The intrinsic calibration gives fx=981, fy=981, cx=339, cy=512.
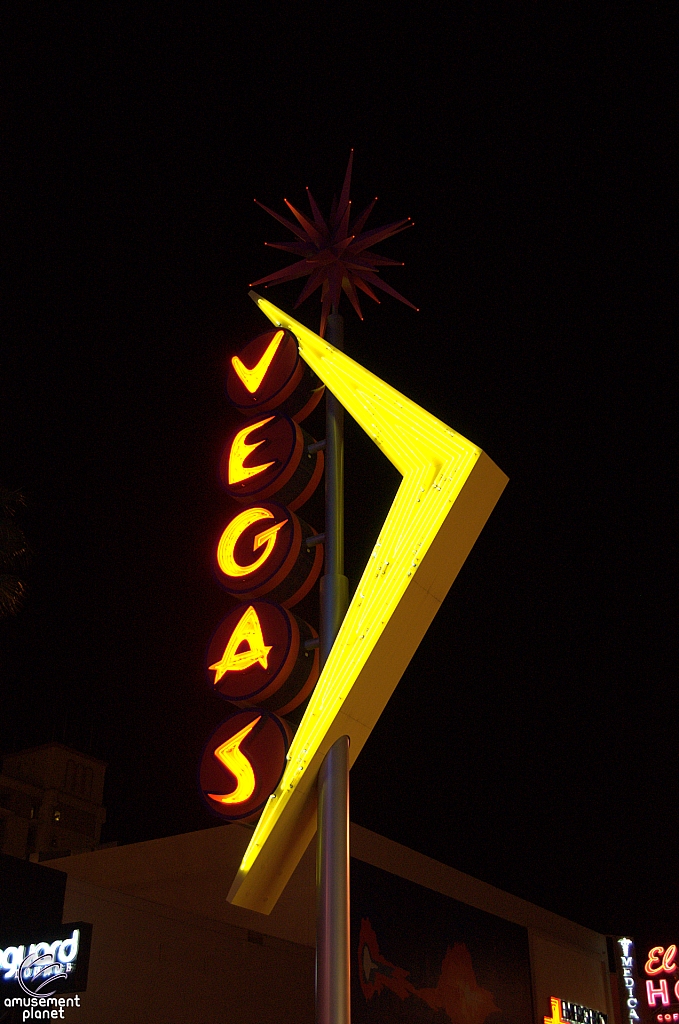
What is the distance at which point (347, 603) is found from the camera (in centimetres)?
815

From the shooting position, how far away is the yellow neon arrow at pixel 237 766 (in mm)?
7684

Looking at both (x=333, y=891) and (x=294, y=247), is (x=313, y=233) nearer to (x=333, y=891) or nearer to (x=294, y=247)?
(x=294, y=247)

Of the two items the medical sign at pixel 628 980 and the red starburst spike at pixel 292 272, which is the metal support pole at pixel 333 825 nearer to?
the red starburst spike at pixel 292 272

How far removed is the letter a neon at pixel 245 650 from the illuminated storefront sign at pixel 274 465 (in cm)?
128

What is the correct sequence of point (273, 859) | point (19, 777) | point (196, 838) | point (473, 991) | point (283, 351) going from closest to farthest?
point (273, 859), point (283, 351), point (196, 838), point (473, 991), point (19, 777)

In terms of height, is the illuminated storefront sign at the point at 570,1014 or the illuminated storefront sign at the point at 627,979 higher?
the illuminated storefront sign at the point at 627,979

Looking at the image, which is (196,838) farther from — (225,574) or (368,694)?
(368,694)

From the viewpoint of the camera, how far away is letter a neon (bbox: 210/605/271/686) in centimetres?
825

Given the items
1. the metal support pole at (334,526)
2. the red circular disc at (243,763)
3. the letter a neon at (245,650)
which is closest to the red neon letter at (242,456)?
the metal support pole at (334,526)

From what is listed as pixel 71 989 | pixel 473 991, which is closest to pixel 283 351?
pixel 71 989

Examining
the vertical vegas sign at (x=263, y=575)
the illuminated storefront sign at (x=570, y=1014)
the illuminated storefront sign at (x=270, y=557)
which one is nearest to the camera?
the vertical vegas sign at (x=263, y=575)

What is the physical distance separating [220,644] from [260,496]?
1528 mm

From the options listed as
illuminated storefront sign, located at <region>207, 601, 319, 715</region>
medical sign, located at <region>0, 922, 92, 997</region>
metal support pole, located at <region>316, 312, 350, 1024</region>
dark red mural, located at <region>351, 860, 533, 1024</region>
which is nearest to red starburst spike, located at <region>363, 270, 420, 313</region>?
metal support pole, located at <region>316, 312, 350, 1024</region>

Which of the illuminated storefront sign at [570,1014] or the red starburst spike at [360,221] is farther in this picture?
the illuminated storefront sign at [570,1014]
